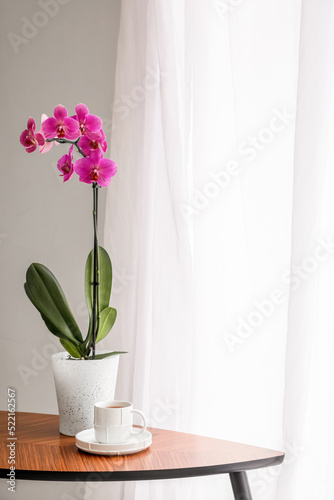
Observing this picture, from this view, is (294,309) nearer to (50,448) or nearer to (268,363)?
(268,363)

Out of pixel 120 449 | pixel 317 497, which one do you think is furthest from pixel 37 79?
pixel 317 497

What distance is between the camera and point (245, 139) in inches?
48.6

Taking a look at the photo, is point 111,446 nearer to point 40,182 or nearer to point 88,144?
point 88,144

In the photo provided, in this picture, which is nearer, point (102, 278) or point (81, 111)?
point (81, 111)

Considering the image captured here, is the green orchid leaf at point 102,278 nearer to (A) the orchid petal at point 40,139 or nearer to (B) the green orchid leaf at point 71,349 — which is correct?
(B) the green orchid leaf at point 71,349

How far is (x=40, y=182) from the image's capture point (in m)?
1.77

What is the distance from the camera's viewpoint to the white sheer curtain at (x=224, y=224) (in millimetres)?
1059

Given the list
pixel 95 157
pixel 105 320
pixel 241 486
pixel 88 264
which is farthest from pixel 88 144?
pixel 241 486

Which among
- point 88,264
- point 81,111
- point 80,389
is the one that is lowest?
point 80,389

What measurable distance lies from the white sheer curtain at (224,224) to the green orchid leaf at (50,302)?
1.00ft

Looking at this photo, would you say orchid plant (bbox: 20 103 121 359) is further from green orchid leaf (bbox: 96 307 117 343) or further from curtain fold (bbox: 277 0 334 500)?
curtain fold (bbox: 277 0 334 500)

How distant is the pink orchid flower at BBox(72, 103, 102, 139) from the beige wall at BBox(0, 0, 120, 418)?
0.66m

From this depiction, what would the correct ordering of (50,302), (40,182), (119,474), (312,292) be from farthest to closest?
1. (40,182)
2. (50,302)
3. (312,292)
4. (119,474)

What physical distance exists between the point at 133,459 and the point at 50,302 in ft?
1.16
